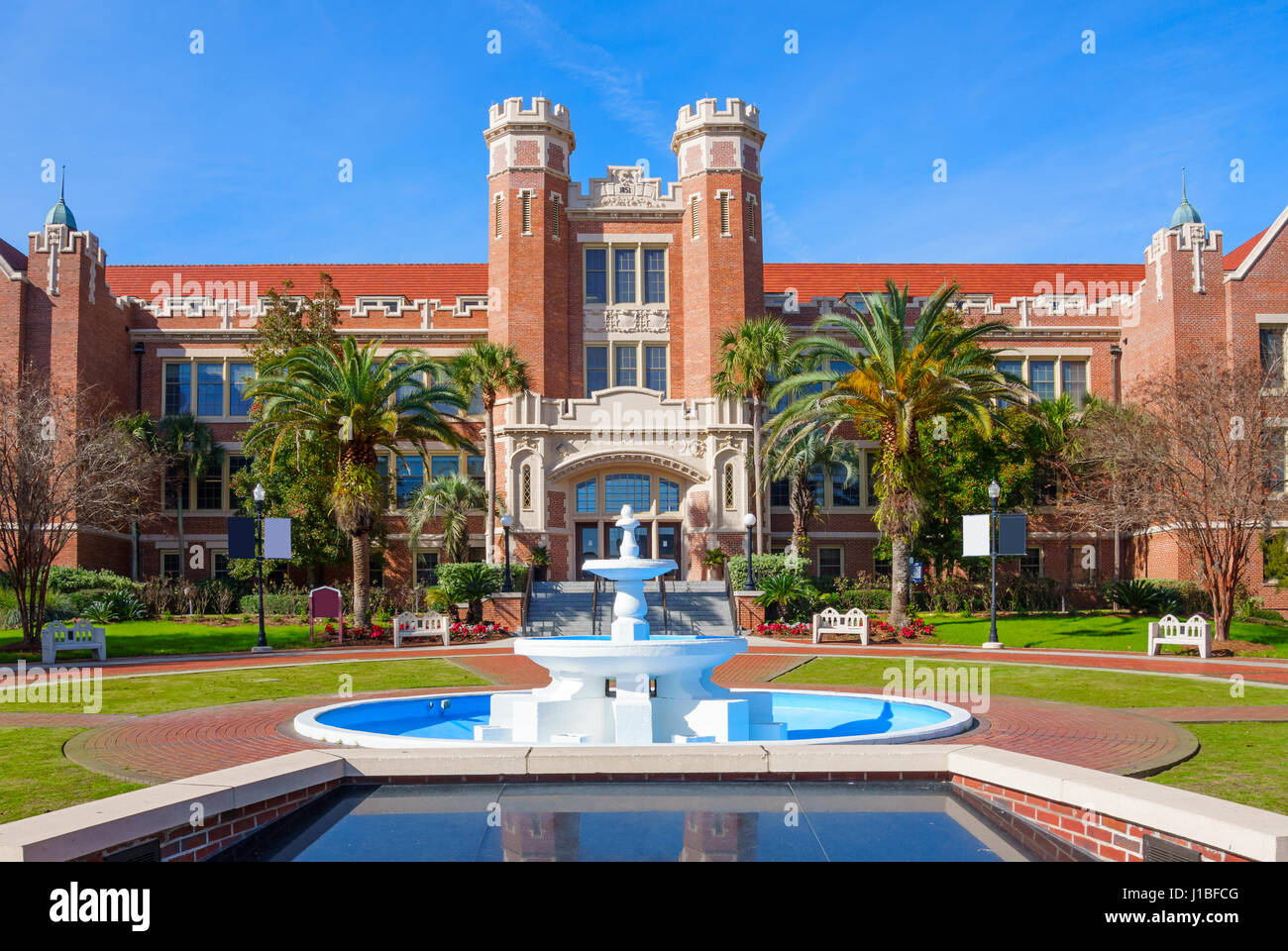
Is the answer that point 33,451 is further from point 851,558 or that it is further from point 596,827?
point 851,558

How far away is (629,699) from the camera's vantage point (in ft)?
38.6

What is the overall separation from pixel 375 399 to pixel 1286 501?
30.5m

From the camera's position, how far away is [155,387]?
42.4 m

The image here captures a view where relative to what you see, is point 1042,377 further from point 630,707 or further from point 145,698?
point 145,698

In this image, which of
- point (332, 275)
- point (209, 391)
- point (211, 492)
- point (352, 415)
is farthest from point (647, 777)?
point (332, 275)

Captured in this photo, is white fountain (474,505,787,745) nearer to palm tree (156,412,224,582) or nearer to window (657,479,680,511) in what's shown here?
window (657,479,680,511)

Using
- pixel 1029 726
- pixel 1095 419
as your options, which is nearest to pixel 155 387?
pixel 1095 419

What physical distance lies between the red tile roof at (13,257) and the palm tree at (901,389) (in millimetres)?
30928

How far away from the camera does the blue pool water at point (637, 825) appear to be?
6.47 metres

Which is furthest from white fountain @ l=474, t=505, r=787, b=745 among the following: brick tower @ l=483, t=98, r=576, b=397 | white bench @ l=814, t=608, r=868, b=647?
brick tower @ l=483, t=98, r=576, b=397

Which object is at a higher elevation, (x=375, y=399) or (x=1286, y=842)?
(x=375, y=399)

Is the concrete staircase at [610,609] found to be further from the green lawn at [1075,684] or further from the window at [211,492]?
the window at [211,492]

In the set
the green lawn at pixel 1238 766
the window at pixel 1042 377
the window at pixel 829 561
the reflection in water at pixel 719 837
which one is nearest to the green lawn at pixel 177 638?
the window at pixel 829 561

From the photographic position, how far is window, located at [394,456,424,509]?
4194cm
